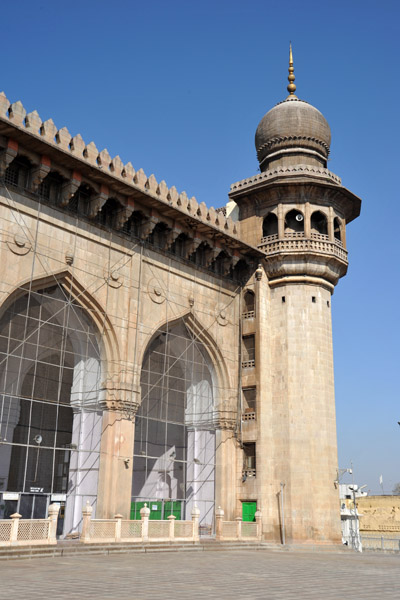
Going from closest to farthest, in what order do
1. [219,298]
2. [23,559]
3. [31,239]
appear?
1. [23,559]
2. [31,239]
3. [219,298]

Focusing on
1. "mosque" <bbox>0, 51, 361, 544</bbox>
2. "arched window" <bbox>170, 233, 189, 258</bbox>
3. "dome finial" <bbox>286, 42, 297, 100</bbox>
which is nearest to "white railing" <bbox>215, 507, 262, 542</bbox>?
"mosque" <bbox>0, 51, 361, 544</bbox>

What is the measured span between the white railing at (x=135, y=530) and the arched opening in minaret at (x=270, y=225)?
1179 cm

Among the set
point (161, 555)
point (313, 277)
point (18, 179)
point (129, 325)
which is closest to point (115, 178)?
point (18, 179)

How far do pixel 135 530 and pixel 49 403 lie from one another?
4.29 metres

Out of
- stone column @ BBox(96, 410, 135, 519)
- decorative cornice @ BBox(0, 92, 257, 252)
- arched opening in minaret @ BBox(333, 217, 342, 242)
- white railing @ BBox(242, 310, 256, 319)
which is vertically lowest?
stone column @ BBox(96, 410, 135, 519)

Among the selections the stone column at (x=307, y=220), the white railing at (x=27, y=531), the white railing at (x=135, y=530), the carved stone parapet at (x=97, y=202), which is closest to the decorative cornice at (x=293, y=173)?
the stone column at (x=307, y=220)

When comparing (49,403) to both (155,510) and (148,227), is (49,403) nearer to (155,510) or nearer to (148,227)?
(148,227)

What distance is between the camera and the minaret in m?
21.4

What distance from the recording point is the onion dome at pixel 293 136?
25812 mm

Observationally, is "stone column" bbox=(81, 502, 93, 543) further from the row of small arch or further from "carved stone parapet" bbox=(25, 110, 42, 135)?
the row of small arch

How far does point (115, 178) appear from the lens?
18969 mm

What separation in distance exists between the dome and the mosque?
0.23 feet

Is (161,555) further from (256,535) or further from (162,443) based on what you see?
(162,443)

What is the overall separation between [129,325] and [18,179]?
18.3 feet
